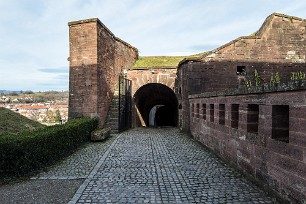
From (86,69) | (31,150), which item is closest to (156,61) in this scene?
(86,69)

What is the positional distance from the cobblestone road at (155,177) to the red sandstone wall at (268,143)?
338mm

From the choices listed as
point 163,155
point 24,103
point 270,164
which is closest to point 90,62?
point 163,155

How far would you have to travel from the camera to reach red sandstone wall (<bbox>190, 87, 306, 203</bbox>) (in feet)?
12.1

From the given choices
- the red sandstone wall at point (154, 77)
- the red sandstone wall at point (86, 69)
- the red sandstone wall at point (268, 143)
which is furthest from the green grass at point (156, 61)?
the red sandstone wall at point (268, 143)

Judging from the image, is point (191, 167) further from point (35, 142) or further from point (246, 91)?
point (35, 142)

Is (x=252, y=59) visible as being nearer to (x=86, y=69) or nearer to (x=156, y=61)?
(x=156, y=61)

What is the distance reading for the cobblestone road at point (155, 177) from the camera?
14.6 feet

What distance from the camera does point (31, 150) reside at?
5949 mm

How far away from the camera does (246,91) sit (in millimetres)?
5383

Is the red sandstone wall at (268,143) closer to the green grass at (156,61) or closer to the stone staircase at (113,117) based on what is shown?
the stone staircase at (113,117)

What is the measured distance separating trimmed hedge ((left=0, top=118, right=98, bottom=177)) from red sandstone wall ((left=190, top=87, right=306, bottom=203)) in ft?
14.7

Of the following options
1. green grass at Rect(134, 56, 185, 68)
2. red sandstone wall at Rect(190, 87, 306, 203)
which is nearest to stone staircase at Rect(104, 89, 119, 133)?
green grass at Rect(134, 56, 185, 68)

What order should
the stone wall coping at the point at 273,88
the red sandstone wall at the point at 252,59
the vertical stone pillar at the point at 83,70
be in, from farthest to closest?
the red sandstone wall at the point at 252,59 → the vertical stone pillar at the point at 83,70 → the stone wall coping at the point at 273,88

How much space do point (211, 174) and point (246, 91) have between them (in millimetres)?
1934
